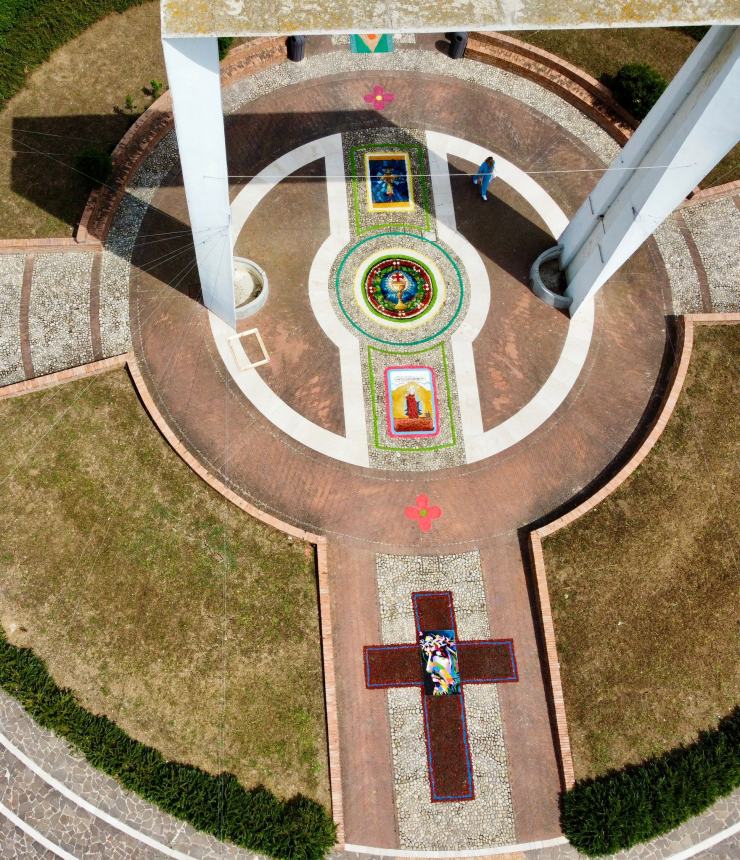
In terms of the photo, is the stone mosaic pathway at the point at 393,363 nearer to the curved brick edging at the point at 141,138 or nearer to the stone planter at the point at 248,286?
the curved brick edging at the point at 141,138

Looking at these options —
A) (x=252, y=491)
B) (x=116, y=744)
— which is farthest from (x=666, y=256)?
(x=116, y=744)

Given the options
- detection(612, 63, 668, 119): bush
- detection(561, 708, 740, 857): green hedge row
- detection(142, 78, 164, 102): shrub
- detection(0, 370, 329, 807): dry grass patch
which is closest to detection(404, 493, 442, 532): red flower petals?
detection(0, 370, 329, 807): dry grass patch

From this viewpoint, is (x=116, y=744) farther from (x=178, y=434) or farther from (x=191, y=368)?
(x=191, y=368)

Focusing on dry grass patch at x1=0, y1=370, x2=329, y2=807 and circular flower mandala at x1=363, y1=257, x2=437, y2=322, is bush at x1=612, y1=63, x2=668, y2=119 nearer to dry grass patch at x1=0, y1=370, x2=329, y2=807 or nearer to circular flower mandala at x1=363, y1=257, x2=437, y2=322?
circular flower mandala at x1=363, y1=257, x2=437, y2=322

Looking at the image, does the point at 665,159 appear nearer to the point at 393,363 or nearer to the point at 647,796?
the point at 393,363

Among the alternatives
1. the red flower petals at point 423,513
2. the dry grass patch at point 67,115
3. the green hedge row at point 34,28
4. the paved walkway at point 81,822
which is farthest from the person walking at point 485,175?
the paved walkway at point 81,822

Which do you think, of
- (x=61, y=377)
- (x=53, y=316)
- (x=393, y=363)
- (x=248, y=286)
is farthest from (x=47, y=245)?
(x=393, y=363)
